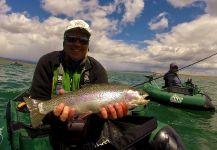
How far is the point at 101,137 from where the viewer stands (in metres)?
5.09

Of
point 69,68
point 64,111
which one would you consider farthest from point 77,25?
point 64,111

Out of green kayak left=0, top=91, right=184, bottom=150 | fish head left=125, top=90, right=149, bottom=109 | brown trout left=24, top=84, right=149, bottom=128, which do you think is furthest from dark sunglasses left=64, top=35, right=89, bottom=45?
green kayak left=0, top=91, right=184, bottom=150

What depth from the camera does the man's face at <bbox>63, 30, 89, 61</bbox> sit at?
17.5 ft

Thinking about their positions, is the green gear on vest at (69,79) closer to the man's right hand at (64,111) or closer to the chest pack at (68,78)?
the chest pack at (68,78)

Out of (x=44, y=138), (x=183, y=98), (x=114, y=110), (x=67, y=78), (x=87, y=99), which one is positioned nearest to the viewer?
(x=87, y=99)

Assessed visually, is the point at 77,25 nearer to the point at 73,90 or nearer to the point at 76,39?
the point at 76,39

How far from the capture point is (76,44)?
5340 mm

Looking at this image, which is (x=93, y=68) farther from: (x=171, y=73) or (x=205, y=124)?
(x=171, y=73)

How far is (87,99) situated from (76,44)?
1.38 meters

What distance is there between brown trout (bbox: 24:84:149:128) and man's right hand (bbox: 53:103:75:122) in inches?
2.1

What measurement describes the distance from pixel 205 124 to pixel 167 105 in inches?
171

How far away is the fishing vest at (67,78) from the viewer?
5.41m

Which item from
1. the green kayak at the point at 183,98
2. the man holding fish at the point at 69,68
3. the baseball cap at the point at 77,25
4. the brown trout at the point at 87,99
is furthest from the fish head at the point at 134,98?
the green kayak at the point at 183,98

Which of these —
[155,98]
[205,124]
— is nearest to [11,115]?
[205,124]
